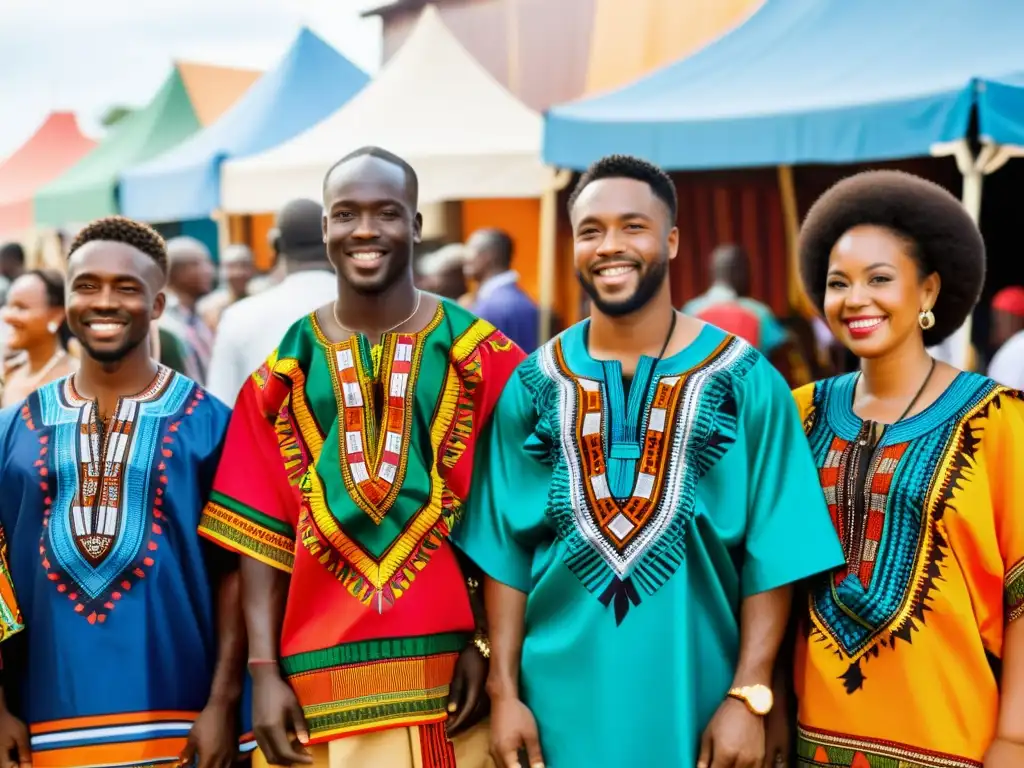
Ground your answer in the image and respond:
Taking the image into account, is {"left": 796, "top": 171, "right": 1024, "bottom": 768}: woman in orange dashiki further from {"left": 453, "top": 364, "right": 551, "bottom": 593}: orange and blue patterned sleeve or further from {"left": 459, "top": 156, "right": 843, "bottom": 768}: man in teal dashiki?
{"left": 453, "top": 364, "right": 551, "bottom": 593}: orange and blue patterned sleeve

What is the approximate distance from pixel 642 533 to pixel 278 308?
249 cm

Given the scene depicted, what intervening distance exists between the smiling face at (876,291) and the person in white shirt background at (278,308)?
241 cm

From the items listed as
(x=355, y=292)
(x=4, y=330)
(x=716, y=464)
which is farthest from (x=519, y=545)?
(x=4, y=330)

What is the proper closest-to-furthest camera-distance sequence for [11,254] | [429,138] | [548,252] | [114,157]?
1. [548,252]
2. [429,138]
3. [11,254]
4. [114,157]

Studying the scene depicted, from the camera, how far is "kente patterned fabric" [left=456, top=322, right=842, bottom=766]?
2.60 m

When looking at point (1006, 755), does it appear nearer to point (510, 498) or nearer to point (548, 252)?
point (510, 498)

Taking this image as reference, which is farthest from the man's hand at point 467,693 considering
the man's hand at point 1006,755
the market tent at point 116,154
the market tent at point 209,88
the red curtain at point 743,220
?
the market tent at point 209,88

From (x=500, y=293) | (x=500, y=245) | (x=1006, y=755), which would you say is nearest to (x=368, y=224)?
(x=1006, y=755)

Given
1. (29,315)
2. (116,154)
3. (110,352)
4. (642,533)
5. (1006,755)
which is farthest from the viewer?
(116,154)

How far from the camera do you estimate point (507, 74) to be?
13.9 meters

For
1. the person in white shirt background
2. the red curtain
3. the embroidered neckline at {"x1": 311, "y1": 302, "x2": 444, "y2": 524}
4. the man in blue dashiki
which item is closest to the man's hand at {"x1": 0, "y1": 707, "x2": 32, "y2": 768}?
the man in blue dashiki

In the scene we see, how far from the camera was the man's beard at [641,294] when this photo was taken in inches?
107

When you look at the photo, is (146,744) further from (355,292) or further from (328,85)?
(328,85)

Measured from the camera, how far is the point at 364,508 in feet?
9.04
